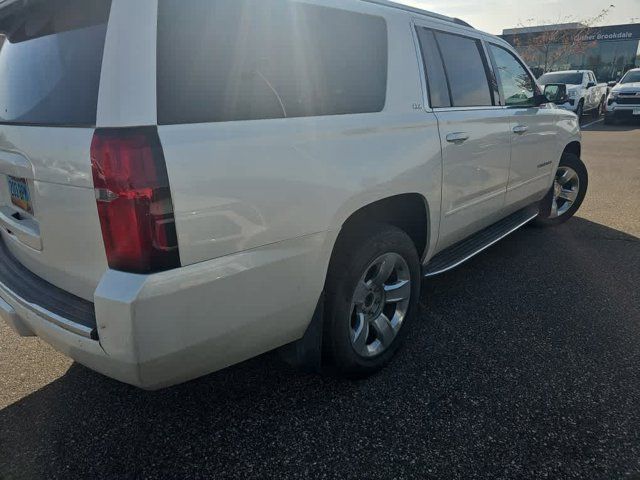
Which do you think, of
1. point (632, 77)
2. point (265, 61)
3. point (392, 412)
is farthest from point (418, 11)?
Result: point (632, 77)

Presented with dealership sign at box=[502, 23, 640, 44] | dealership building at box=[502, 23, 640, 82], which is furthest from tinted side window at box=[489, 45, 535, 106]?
dealership sign at box=[502, 23, 640, 44]

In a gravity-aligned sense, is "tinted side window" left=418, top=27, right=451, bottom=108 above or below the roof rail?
below

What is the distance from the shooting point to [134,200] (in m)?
1.58

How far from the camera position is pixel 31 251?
2166 mm

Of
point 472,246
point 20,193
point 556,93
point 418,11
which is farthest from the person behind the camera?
point 556,93

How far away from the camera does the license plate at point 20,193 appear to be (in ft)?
6.69

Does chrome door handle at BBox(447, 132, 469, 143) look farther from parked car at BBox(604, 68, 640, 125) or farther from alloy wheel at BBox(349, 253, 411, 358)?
parked car at BBox(604, 68, 640, 125)

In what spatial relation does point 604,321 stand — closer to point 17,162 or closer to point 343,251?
point 343,251

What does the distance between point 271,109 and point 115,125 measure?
624mm

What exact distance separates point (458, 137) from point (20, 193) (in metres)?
2.35

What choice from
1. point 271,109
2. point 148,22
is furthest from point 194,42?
point 271,109

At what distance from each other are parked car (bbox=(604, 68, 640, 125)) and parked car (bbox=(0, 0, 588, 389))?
618 inches

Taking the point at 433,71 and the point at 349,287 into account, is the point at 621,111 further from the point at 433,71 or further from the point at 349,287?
the point at 349,287

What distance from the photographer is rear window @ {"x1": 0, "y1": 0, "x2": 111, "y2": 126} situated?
5.67 ft
